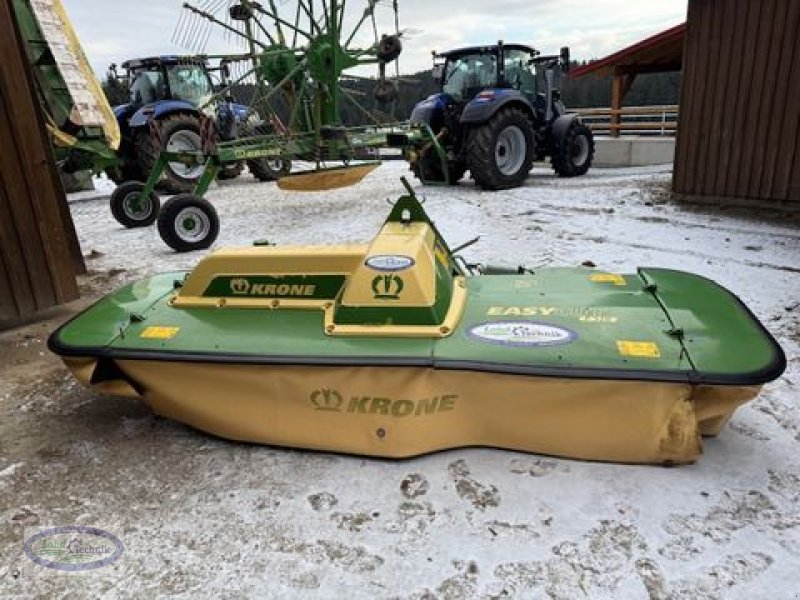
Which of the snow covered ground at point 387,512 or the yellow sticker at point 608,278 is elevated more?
the yellow sticker at point 608,278

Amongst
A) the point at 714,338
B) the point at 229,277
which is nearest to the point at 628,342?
the point at 714,338

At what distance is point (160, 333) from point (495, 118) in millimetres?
6109

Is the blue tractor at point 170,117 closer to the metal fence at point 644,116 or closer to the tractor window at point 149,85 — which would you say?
the tractor window at point 149,85

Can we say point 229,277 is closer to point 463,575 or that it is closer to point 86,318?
point 86,318

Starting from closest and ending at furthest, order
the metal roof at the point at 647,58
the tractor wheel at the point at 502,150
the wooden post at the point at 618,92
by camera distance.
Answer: the tractor wheel at the point at 502,150, the metal roof at the point at 647,58, the wooden post at the point at 618,92

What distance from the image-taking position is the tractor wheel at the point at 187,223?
5.23 m

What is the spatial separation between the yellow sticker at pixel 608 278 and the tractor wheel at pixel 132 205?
5.23 meters

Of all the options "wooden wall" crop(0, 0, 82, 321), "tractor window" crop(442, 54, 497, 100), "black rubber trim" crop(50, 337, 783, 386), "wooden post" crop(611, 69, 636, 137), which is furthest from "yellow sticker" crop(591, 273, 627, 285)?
A: "wooden post" crop(611, 69, 636, 137)

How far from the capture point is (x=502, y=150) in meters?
8.22

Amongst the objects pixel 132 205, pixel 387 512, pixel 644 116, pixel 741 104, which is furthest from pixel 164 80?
pixel 644 116

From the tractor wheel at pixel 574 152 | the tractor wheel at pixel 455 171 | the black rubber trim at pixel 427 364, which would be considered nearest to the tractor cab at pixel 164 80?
the tractor wheel at pixel 455 171

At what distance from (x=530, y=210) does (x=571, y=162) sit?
308cm

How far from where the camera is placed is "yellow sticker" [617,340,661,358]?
1.99m

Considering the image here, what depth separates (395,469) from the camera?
6.94 ft
